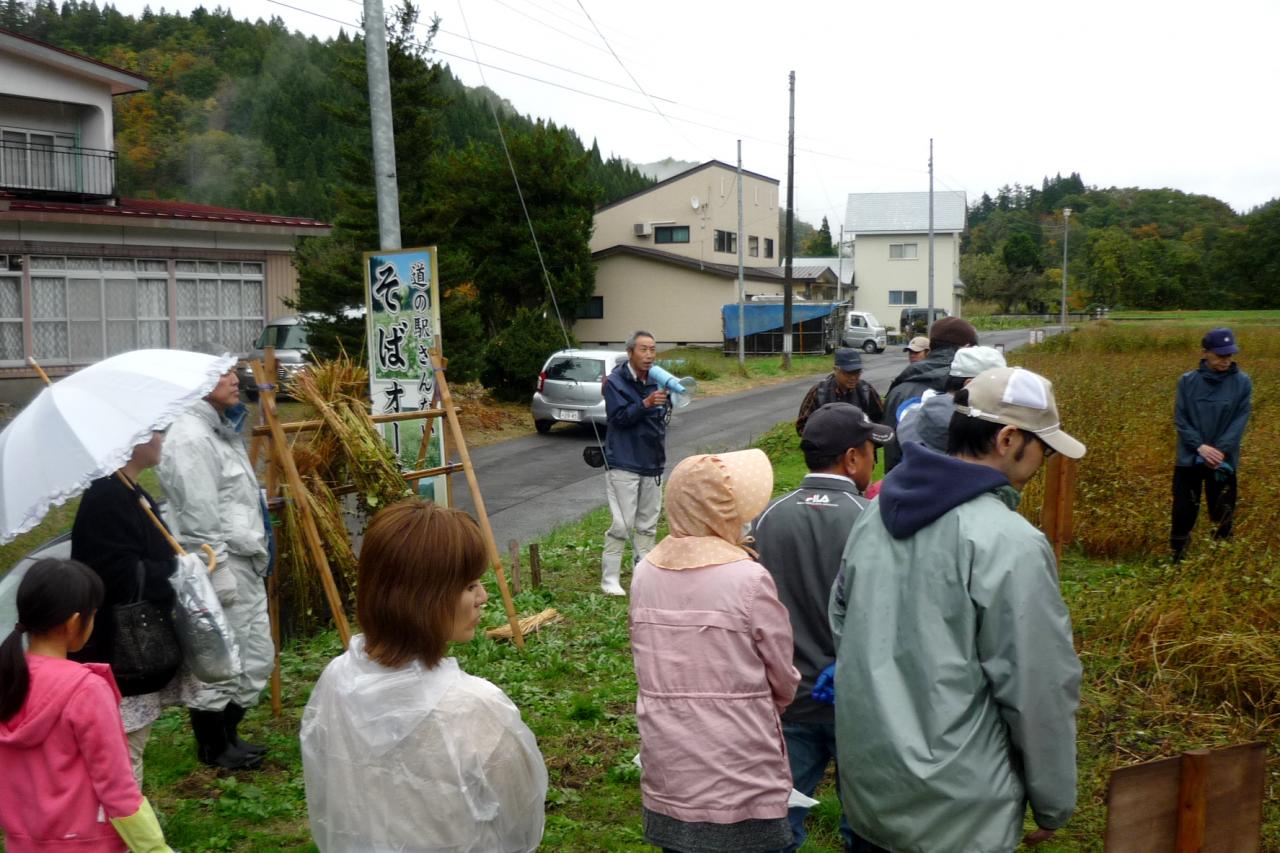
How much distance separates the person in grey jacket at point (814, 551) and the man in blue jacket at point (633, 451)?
12.4 feet

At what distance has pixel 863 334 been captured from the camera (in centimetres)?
4212

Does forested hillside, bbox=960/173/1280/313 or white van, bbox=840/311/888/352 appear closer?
white van, bbox=840/311/888/352

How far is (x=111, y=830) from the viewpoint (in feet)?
9.29

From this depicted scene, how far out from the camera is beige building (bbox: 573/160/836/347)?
3944 cm

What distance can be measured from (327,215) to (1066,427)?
36484 millimetres

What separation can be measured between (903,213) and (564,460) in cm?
4829

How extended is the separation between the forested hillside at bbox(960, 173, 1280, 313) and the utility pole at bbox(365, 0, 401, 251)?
43572 mm

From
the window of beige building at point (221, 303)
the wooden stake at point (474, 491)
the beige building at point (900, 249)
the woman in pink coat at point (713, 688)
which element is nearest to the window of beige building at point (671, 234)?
the beige building at point (900, 249)

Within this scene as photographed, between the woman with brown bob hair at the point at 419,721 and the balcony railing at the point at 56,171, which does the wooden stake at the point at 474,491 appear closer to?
the woman with brown bob hair at the point at 419,721

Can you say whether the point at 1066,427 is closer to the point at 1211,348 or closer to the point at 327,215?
the point at 1211,348

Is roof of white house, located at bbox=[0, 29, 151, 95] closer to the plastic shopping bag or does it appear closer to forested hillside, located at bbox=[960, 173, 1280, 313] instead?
Result: the plastic shopping bag

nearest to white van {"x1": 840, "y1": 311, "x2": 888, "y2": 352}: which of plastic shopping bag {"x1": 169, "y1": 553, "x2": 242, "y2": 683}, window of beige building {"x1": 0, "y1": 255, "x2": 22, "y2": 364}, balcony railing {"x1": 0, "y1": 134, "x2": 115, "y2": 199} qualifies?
balcony railing {"x1": 0, "y1": 134, "x2": 115, "y2": 199}

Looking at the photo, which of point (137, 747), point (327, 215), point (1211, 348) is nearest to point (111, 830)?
point (137, 747)

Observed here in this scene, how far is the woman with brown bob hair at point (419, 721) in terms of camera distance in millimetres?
2166
